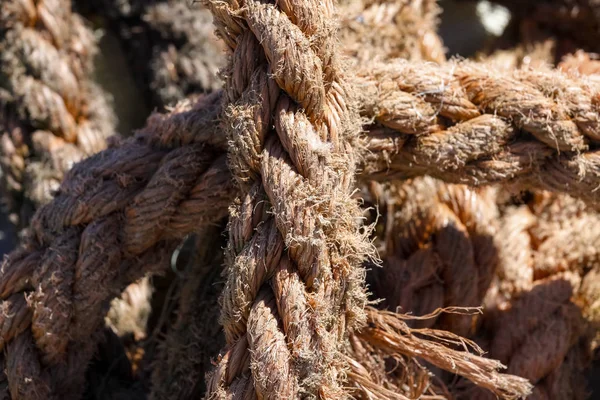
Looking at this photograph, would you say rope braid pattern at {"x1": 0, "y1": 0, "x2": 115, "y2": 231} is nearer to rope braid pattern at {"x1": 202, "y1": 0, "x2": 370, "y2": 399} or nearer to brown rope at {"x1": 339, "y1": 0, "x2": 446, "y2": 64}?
brown rope at {"x1": 339, "y1": 0, "x2": 446, "y2": 64}

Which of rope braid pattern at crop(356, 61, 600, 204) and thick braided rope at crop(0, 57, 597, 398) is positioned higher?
rope braid pattern at crop(356, 61, 600, 204)

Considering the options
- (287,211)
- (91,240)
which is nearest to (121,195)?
(91,240)

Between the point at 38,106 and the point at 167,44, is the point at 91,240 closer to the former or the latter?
the point at 38,106

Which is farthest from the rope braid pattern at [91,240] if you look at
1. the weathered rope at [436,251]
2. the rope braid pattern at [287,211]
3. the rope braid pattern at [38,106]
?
the rope braid pattern at [38,106]

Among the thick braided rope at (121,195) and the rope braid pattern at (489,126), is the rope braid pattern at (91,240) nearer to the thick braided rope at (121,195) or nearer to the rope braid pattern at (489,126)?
the thick braided rope at (121,195)

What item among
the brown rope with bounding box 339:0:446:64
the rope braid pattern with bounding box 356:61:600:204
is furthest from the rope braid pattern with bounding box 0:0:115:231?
the rope braid pattern with bounding box 356:61:600:204
